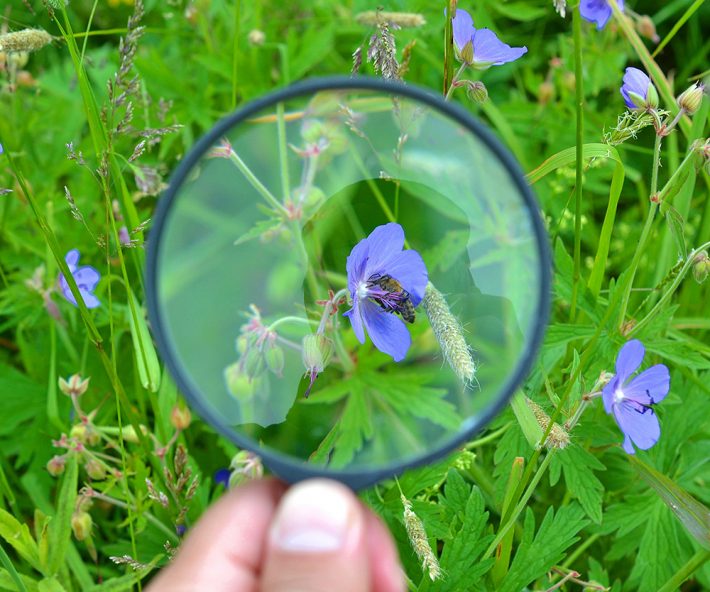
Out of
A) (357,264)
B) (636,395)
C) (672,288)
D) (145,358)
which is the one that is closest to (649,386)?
(636,395)

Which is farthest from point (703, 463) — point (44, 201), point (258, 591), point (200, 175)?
point (44, 201)

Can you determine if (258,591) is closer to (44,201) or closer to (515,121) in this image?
(44,201)

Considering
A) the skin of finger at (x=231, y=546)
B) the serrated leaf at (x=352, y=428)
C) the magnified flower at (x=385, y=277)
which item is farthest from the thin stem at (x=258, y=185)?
the skin of finger at (x=231, y=546)

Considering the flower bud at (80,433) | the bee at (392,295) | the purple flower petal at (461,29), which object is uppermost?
the purple flower petal at (461,29)

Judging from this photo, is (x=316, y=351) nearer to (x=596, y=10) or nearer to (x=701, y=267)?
(x=701, y=267)

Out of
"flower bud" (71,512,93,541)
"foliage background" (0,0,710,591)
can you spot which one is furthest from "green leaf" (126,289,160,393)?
"flower bud" (71,512,93,541)

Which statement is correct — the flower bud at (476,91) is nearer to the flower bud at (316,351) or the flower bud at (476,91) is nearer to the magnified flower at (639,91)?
the magnified flower at (639,91)

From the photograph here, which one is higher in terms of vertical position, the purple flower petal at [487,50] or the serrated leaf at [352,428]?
the purple flower petal at [487,50]

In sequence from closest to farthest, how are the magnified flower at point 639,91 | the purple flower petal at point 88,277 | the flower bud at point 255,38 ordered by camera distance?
the magnified flower at point 639,91, the purple flower petal at point 88,277, the flower bud at point 255,38
